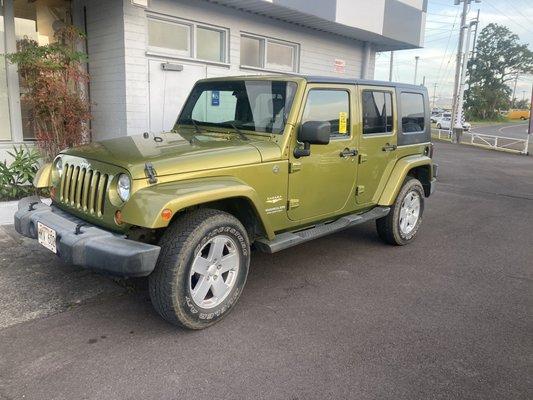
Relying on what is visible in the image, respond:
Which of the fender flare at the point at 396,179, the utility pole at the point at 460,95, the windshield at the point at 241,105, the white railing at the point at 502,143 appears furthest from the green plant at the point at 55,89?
the utility pole at the point at 460,95

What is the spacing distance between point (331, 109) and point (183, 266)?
87.7 inches

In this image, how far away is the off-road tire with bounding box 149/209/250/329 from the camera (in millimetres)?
3141

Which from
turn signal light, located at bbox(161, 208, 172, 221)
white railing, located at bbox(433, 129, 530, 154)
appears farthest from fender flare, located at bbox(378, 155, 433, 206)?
white railing, located at bbox(433, 129, 530, 154)

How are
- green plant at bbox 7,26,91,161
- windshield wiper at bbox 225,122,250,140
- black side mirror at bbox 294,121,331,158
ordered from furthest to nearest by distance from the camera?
green plant at bbox 7,26,91,161 → windshield wiper at bbox 225,122,250,140 → black side mirror at bbox 294,121,331,158

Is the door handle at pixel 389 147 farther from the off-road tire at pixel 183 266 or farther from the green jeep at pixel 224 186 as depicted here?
the off-road tire at pixel 183 266

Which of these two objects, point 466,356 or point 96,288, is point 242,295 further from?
point 466,356

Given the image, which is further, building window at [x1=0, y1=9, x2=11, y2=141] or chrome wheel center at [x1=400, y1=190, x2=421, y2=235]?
building window at [x1=0, y1=9, x2=11, y2=141]

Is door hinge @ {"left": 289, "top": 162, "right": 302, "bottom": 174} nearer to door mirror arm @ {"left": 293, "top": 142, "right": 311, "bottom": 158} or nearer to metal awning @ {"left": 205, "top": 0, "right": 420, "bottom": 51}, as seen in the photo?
door mirror arm @ {"left": 293, "top": 142, "right": 311, "bottom": 158}

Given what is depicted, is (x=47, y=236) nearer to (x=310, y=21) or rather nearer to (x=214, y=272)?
(x=214, y=272)

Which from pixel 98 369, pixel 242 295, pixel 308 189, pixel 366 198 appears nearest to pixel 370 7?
pixel 366 198

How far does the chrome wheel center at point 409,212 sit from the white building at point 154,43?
4826 millimetres

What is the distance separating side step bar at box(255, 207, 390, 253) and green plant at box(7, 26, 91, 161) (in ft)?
16.0

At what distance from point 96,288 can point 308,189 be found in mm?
2118

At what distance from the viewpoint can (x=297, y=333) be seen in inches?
133
